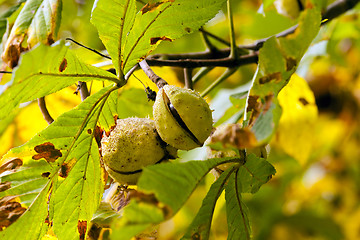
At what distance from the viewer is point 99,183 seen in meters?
0.99

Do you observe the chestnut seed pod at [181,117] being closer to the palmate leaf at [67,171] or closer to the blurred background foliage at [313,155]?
the palmate leaf at [67,171]

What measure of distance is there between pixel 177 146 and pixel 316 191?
2.77 metres

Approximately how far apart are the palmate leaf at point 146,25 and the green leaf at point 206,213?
0.31 metres

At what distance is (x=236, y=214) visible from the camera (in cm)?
92

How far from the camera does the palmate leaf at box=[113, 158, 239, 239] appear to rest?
659 millimetres

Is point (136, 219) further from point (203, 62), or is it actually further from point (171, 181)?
point (203, 62)

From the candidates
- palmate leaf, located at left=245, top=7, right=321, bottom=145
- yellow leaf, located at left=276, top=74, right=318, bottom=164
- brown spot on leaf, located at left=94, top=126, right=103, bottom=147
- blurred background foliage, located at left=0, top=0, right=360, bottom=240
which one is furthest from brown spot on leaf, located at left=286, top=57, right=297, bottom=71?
blurred background foliage, located at left=0, top=0, right=360, bottom=240

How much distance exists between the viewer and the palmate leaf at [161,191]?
2.16ft

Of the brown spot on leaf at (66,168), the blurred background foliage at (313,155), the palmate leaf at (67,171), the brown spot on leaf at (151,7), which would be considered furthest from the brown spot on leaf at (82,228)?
the blurred background foliage at (313,155)

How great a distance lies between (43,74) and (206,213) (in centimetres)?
42

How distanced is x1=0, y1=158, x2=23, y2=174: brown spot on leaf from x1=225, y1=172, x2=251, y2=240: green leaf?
1.52ft

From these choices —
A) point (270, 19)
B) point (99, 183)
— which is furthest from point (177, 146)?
point (270, 19)

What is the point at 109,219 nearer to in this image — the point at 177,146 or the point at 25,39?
the point at 177,146

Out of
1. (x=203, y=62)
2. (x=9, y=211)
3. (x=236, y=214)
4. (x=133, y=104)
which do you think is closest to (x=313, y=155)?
(x=133, y=104)
